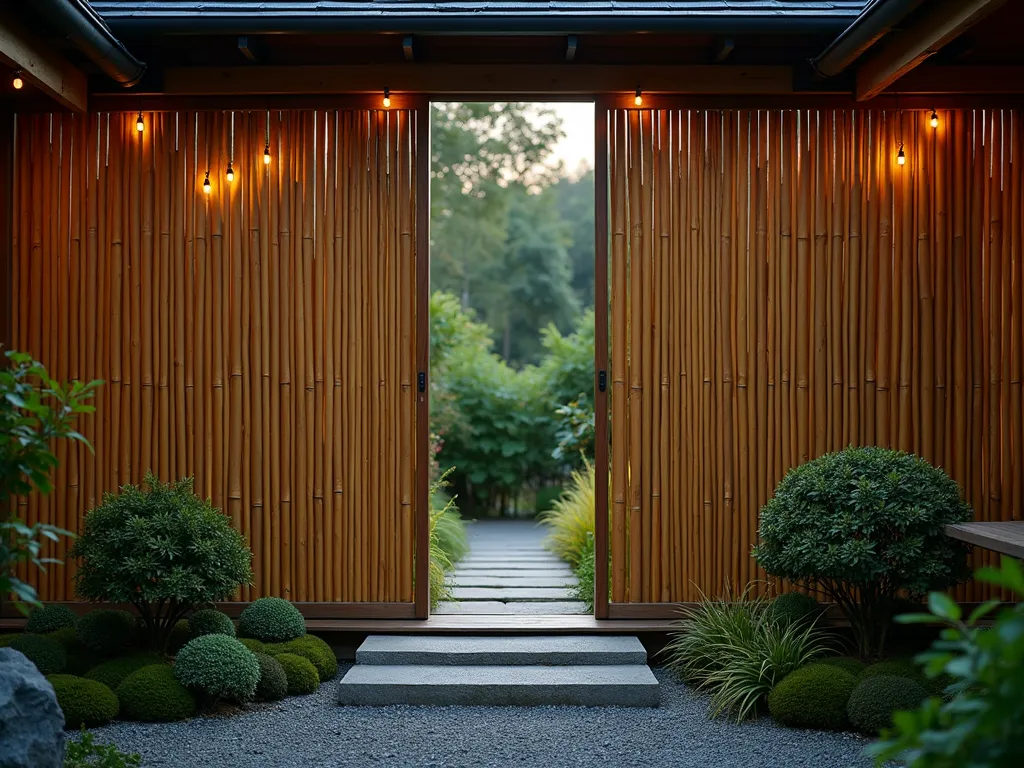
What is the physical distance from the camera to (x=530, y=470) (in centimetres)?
1095

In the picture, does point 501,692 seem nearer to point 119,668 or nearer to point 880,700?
point 880,700

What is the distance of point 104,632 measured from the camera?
4410 mm

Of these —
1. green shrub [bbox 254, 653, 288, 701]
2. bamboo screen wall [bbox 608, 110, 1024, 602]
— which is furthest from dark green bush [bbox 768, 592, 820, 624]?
green shrub [bbox 254, 653, 288, 701]

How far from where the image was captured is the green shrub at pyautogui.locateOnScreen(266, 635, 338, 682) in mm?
4609

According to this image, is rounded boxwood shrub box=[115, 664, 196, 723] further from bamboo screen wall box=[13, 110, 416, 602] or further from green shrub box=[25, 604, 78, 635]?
bamboo screen wall box=[13, 110, 416, 602]

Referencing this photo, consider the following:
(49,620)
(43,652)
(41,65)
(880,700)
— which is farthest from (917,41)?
(49,620)

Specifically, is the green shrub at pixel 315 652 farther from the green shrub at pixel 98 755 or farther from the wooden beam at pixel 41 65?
the wooden beam at pixel 41 65

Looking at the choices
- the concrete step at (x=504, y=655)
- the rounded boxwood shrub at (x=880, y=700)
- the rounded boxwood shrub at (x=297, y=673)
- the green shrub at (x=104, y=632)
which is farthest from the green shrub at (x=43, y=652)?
the rounded boxwood shrub at (x=880, y=700)

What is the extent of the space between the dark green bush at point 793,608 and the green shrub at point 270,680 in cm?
236

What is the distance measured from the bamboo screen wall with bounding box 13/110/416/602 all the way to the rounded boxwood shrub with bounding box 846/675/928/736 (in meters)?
2.32

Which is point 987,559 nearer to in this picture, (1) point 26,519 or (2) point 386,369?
(2) point 386,369

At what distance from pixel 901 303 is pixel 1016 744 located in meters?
3.95

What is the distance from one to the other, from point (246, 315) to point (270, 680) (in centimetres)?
195

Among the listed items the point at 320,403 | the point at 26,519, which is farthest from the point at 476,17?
the point at 26,519
